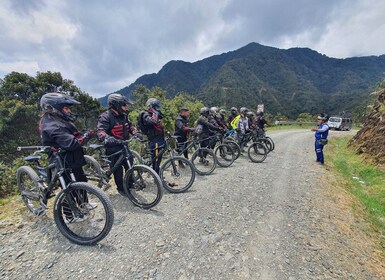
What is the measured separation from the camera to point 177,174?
248 inches

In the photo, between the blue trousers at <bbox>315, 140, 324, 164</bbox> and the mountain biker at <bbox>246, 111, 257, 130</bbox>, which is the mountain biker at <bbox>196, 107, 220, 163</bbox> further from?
the blue trousers at <bbox>315, 140, 324, 164</bbox>

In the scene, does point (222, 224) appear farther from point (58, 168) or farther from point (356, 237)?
point (58, 168)

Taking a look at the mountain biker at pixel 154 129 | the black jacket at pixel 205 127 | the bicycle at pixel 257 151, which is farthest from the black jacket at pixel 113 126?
the bicycle at pixel 257 151

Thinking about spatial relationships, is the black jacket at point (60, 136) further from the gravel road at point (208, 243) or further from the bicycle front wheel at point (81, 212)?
the gravel road at point (208, 243)

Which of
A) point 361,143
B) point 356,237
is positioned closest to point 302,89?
point 361,143

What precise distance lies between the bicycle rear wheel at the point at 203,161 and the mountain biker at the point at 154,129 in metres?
1.82

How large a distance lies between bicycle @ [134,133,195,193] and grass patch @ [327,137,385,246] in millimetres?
4387

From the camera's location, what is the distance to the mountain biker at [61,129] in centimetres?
381

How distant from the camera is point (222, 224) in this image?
4520 mm

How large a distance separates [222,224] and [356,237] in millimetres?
2628

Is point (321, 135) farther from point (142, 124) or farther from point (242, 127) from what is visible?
point (142, 124)

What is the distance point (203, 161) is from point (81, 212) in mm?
4884

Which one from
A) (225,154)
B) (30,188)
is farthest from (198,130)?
(30,188)

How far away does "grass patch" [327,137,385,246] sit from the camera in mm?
5562
